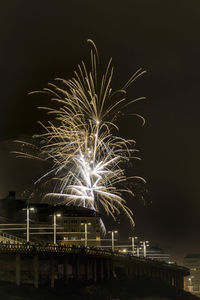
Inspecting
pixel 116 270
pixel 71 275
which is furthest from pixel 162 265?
pixel 71 275

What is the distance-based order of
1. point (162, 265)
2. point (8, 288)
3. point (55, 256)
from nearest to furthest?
point (8, 288) < point (55, 256) < point (162, 265)

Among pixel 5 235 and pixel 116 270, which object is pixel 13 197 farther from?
pixel 116 270

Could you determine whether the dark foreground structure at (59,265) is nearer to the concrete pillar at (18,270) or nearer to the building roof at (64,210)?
the concrete pillar at (18,270)

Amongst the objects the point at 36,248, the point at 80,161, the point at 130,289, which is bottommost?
the point at 130,289

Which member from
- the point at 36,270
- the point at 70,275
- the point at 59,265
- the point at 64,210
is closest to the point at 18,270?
the point at 36,270

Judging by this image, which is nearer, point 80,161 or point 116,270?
point 80,161

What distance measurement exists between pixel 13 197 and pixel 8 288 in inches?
3235

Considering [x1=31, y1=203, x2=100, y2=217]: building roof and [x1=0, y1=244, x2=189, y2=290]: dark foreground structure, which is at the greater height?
[x1=31, y1=203, x2=100, y2=217]: building roof

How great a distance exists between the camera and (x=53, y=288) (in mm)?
79188


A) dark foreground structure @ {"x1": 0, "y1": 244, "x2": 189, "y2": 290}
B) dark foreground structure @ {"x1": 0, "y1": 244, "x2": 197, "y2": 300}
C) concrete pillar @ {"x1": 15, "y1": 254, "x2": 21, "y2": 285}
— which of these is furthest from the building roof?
concrete pillar @ {"x1": 15, "y1": 254, "x2": 21, "y2": 285}

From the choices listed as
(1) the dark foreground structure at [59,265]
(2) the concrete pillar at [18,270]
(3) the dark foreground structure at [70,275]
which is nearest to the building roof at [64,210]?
(3) the dark foreground structure at [70,275]

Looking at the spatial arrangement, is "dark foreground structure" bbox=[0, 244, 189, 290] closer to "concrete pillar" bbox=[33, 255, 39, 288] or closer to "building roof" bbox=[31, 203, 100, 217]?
"concrete pillar" bbox=[33, 255, 39, 288]

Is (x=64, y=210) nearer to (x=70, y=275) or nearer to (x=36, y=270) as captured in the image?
(x=70, y=275)

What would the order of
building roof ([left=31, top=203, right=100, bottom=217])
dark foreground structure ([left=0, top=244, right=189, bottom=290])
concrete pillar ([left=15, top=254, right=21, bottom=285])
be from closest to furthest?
concrete pillar ([left=15, top=254, right=21, bottom=285]) → dark foreground structure ([left=0, top=244, right=189, bottom=290]) → building roof ([left=31, top=203, right=100, bottom=217])
